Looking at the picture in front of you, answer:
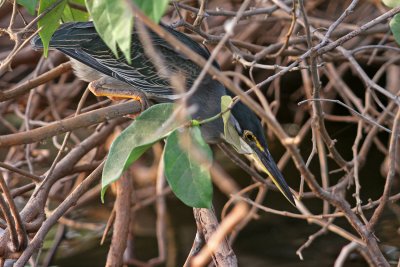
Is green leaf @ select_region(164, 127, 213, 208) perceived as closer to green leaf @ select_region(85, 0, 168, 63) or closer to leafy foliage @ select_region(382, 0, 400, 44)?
green leaf @ select_region(85, 0, 168, 63)

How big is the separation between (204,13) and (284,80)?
1877mm

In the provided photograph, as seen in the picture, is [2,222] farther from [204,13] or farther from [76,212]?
[76,212]

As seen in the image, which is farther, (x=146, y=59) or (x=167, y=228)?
(x=167, y=228)

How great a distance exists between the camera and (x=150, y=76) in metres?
2.14

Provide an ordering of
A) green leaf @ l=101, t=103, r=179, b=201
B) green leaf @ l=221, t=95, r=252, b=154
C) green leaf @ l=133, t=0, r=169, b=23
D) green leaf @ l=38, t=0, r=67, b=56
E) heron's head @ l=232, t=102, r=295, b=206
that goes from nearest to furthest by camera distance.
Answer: green leaf @ l=133, t=0, r=169, b=23 < green leaf @ l=101, t=103, r=179, b=201 < green leaf @ l=38, t=0, r=67, b=56 < green leaf @ l=221, t=95, r=252, b=154 < heron's head @ l=232, t=102, r=295, b=206

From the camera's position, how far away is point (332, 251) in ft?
10.6

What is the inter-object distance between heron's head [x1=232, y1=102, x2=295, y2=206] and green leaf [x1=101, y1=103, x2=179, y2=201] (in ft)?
2.69

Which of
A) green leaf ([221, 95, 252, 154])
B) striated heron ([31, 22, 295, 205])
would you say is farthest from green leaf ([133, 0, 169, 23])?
striated heron ([31, 22, 295, 205])

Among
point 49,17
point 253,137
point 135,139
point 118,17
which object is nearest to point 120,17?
point 118,17

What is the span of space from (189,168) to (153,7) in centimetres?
30

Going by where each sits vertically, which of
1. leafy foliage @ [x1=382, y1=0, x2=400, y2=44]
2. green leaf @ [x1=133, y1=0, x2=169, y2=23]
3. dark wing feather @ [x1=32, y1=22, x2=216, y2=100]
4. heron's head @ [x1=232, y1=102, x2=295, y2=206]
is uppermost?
green leaf @ [x1=133, y1=0, x2=169, y2=23]

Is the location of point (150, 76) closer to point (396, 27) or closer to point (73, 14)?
point (73, 14)

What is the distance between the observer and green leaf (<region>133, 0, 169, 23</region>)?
973 millimetres

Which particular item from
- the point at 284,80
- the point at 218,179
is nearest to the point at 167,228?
the point at 218,179
